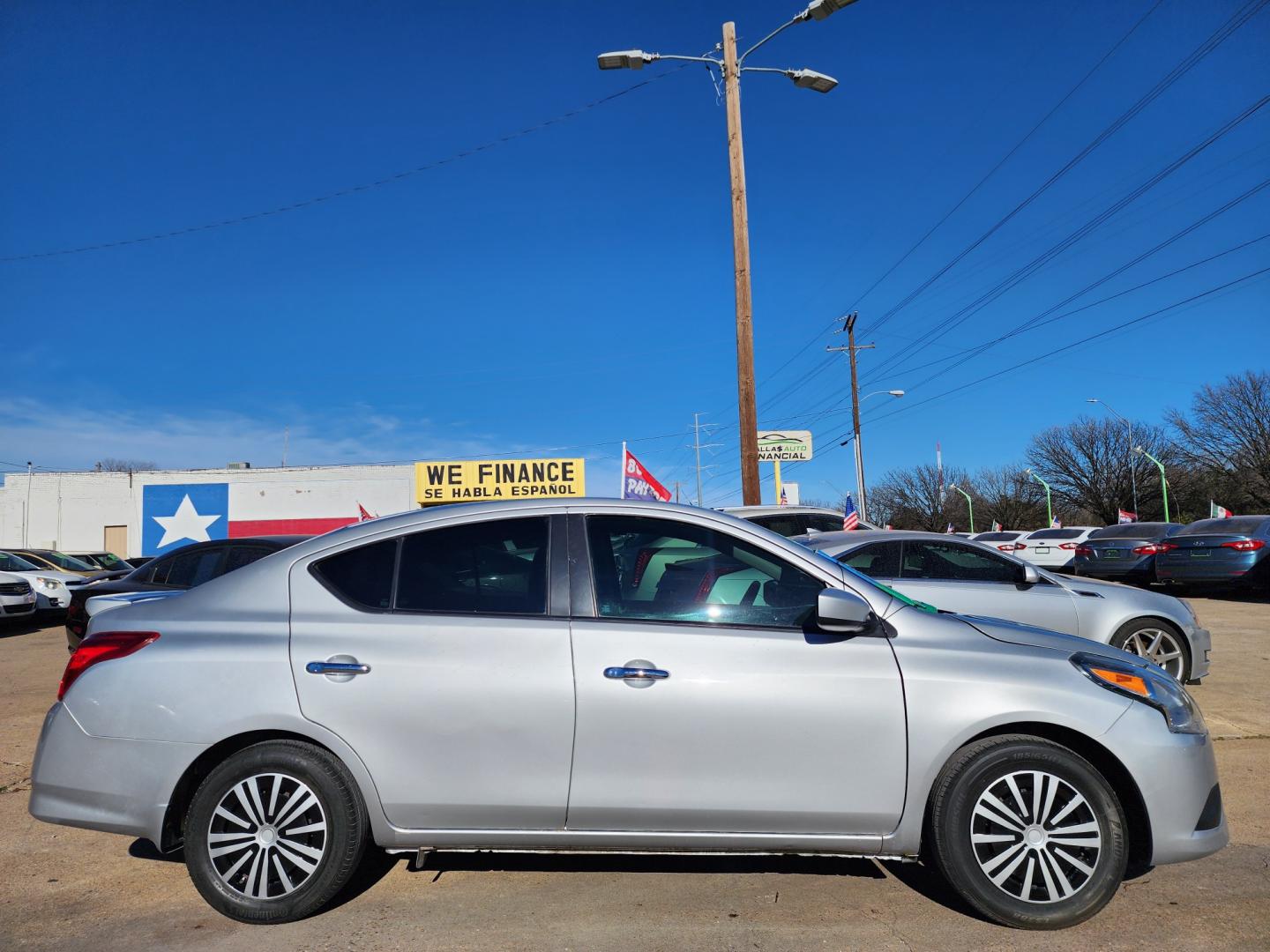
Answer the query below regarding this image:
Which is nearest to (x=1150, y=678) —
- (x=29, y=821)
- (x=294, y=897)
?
(x=294, y=897)

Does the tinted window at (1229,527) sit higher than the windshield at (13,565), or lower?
lower

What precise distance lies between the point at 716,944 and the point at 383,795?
138 cm

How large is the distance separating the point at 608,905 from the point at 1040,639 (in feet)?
6.94

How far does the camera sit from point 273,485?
40.0m

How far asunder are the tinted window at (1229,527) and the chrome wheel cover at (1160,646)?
925 cm

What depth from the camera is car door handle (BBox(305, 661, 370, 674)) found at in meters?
3.33

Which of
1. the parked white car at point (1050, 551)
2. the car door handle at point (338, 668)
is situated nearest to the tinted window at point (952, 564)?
the car door handle at point (338, 668)

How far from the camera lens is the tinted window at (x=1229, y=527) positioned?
14875 mm

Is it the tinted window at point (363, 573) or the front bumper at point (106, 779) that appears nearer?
the front bumper at point (106, 779)

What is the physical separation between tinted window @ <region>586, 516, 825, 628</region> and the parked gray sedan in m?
0.04

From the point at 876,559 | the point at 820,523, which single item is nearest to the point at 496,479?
the point at 820,523

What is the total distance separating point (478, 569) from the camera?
3.57 metres

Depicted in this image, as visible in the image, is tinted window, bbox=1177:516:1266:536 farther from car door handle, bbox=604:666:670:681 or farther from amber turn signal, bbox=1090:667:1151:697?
car door handle, bbox=604:666:670:681

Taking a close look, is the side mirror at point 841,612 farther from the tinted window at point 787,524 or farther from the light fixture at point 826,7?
the light fixture at point 826,7
